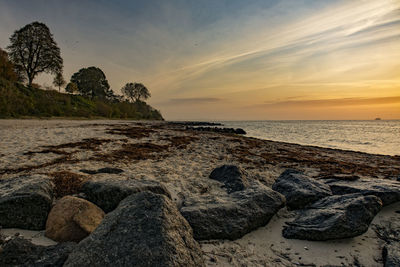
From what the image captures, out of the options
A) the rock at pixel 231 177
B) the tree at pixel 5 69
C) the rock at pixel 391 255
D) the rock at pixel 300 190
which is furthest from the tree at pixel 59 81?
the rock at pixel 391 255

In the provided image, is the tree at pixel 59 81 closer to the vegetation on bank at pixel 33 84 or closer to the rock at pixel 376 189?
the vegetation on bank at pixel 33 84

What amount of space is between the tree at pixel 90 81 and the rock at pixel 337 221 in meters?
75.5

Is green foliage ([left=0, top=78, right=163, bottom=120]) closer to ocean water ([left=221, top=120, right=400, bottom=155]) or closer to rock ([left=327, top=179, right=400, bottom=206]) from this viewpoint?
rock ([left=327, top=179, right=400, bottom=206])

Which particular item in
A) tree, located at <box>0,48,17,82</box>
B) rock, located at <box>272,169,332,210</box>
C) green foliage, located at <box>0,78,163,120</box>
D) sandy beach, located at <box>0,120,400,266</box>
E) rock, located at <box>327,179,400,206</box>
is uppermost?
tree, located at <box>0,48,17,82</box>

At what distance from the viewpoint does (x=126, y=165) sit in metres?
6.64

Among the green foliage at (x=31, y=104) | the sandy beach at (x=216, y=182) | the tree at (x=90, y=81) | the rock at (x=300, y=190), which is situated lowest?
the sandy beach at (x=216, y=182)

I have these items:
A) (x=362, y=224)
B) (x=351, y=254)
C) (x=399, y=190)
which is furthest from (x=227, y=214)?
(x=399, y=190)

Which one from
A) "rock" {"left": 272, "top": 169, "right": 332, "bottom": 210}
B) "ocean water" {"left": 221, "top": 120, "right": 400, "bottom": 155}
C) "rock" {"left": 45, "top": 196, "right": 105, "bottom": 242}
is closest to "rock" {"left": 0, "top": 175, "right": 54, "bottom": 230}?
"rock" {"left": 45, "top": 196, "right": 105, "bottom": 242}

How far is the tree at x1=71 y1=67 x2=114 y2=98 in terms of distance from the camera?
66188 mm

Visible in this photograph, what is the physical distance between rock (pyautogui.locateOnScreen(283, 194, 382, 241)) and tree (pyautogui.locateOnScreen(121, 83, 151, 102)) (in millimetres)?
86967

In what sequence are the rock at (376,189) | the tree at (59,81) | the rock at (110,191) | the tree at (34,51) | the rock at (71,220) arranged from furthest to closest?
the tree at (59,81), the tree at (34,51), the rock at (376,189), the rock at (110,191), the rock at (71,220)

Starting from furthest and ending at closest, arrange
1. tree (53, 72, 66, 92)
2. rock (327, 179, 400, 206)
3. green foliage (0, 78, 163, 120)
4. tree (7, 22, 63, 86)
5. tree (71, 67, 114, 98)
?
tree (71, 67, 114, 98)
tree (53, 72, 66, 92)
tree (7, 22, 63, 86)
green foliage (0, 78, 163, 120)
rock (327, 179, 400, 206)

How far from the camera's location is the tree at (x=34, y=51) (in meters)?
37.7

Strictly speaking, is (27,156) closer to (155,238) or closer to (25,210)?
(25,210)
